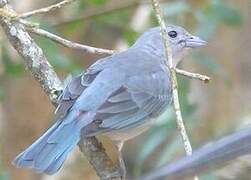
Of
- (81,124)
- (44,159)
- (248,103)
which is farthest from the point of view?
(248,103)

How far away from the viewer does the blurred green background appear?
4.14 meters

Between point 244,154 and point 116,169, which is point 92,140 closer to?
point 116,169

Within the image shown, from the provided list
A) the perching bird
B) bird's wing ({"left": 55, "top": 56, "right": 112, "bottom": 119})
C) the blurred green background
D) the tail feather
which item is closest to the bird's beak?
the blurred green background

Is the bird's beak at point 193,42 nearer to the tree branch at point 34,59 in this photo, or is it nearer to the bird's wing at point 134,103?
the bird's wing at point 134,103

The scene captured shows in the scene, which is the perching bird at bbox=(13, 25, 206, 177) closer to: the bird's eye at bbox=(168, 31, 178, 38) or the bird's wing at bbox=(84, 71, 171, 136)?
the bird's wing at bbox=(84, 71, 171, 136)

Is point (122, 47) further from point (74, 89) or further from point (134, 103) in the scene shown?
point (74, 89)

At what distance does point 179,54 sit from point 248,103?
3951 mm

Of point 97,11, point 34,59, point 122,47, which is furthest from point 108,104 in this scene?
point 122,47

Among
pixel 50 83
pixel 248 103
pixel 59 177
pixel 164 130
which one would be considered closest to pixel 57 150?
pixel 50 83

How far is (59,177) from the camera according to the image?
7.02 m

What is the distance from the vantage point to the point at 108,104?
2.92 metres

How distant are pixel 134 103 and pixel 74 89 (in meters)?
0.36

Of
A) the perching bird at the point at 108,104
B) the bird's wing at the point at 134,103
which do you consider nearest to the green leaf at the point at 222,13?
the perching bird at the point at 108,104

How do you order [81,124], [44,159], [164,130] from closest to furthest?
[44,159] < [81,124] < [164,130]
